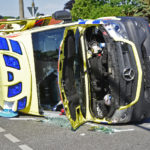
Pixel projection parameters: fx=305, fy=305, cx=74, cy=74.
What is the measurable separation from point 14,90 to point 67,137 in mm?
1740

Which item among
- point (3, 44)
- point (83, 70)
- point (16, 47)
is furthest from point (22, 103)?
point (83, 70)

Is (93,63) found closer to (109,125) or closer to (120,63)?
(120,63)

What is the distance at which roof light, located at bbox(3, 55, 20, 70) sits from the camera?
5.77 m

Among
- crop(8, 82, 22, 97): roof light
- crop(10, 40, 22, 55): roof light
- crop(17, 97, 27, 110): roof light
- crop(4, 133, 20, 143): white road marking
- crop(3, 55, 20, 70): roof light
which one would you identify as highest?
crop(10, 40, 22, 55): roof light

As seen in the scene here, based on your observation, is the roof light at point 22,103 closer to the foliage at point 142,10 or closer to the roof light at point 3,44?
the roof light at point 3,44

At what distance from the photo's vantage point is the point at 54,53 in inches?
221

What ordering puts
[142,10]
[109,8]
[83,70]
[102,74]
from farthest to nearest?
[109,8] → [142,10] → [83,70] → [102,74]

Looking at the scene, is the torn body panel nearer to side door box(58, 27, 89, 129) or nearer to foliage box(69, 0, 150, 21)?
side door box(58, 27, 89, 129)

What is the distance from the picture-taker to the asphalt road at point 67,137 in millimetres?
4199

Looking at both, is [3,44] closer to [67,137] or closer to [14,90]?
[14,90]

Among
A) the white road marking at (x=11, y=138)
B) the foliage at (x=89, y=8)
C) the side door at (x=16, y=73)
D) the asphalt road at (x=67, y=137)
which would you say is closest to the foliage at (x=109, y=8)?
the foliage at (x=89, y=8)

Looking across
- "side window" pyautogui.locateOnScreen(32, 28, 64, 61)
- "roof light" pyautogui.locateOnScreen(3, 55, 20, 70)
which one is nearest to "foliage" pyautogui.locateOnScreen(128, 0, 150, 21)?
"side window" pyautogui.locateOnScreen(32, 28, 64, 61)

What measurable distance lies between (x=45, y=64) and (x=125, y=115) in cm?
175

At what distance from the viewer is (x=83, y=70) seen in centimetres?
538
